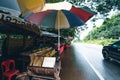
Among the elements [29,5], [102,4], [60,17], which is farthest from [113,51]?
[29,5]

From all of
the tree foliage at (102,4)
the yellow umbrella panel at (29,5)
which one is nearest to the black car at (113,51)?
the tree foliage at (102,4)

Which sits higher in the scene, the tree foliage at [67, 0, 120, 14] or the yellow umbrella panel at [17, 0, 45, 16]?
the tree foliage at [67, 0, 120, 14]

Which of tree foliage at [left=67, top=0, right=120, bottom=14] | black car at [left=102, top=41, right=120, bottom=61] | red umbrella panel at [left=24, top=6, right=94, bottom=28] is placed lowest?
black car at [left=102, top=41, right=120, bottom=61]

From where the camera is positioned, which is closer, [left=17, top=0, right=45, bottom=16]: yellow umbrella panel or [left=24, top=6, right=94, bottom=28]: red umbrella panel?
[left=17, top=0, right=45, bottom=16]: yellow umbrella panel

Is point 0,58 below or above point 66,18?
below

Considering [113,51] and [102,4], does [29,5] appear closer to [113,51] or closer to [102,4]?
[113,51]

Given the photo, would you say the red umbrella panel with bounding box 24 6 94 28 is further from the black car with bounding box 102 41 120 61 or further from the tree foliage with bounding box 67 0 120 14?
the tree foliage with bounding box 67 0 120 14

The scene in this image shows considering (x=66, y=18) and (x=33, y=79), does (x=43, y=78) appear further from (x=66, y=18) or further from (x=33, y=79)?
(x=66, y=18)

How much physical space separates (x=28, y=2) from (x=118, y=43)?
826cm

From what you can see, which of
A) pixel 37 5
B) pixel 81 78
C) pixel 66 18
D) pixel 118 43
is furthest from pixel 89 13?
pixel 118 43

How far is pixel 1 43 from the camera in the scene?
10016 millimetres

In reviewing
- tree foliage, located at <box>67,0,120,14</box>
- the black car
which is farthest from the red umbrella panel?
tree foliage, located at <box>67,0,120,14</box>

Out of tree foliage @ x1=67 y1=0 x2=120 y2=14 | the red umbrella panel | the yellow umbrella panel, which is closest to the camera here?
the yellow umbrella panel

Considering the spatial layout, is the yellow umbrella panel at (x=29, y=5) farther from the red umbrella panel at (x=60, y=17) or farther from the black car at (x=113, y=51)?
the black car at (x=113, y=51)
